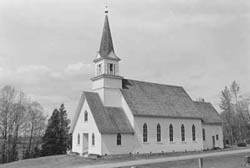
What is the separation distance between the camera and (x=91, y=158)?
30938mm

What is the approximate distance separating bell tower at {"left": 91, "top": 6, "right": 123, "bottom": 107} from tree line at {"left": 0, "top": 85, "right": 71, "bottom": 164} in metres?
18.4

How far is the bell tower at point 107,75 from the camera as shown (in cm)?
3603

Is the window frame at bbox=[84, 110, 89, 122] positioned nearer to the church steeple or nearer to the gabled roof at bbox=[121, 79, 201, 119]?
the gabled roof at bbox=[121, 79, 201, 119]

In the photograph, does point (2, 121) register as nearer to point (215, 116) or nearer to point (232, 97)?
point (215, 116)

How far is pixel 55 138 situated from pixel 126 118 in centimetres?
2358

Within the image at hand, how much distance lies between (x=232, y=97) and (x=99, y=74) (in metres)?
37.5

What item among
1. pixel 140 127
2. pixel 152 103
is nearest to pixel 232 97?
pixel 152 103

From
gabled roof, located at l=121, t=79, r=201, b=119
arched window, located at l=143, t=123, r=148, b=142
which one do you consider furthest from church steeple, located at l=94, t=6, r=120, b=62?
arched window, located at l=143, t=123, r=148, b=142

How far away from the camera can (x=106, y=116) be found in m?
33.7

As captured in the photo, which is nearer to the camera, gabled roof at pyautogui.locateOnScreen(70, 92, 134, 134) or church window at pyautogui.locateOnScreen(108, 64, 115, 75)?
gabled roof at pyautogui.locateOnScreen(70, 92, 134, 134)

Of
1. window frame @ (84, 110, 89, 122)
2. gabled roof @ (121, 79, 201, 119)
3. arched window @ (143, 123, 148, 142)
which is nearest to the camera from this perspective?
window frame @ (84, 110, 89, 122)

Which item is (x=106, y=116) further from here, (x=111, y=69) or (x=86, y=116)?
(x=111, y=69)

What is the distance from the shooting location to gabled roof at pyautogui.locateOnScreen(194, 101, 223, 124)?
46.3m

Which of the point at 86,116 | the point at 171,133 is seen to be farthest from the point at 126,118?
the point at 171,133
